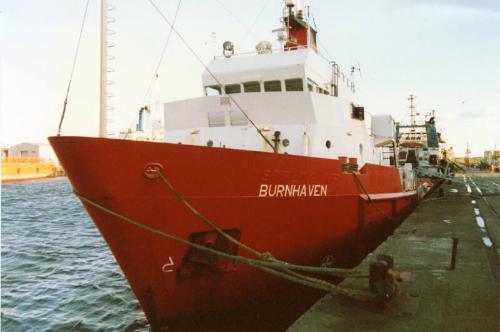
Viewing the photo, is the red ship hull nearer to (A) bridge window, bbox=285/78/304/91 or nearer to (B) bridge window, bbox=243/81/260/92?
(A) bridge window, bbox=285/78/304/91

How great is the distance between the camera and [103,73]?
5.48 meters

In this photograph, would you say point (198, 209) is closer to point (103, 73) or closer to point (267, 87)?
point (103, 73)

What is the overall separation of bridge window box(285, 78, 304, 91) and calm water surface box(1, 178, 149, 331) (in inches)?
250

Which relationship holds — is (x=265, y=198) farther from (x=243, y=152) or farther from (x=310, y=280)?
(x=310, y=280)

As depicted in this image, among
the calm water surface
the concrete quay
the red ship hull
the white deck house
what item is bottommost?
the calm water surface

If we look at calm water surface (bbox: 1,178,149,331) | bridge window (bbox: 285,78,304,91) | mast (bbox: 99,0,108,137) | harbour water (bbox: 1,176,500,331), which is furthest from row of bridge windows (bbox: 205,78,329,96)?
calm water surface (bbox: 1,178,149,331)

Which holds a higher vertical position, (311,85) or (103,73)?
(311,85)

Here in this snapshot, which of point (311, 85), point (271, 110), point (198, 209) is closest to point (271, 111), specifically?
point (271, 110)

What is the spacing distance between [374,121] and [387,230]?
397 cm

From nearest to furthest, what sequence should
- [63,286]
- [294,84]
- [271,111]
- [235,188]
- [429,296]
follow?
[429,296] < [235,188] < [271,111] < [294,84] < [63,286]

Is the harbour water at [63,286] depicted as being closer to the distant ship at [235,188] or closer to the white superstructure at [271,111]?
the distant ship at [235,188]

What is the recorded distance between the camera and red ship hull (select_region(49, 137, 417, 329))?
4887 millimetres

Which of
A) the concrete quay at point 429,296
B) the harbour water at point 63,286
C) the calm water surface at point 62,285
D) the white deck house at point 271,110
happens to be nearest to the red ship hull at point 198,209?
the concrete quay at point 429,296

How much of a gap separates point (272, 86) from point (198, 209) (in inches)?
205
